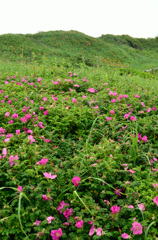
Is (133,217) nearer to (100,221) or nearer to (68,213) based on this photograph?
(100,221)

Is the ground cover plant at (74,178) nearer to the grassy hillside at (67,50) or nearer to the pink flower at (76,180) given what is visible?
the pink flower at (76,180)

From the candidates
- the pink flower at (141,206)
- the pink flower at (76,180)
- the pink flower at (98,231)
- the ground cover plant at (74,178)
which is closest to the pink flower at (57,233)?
the ground cover plant at (74,178)

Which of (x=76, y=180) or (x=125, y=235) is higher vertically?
(x=76, y=180)

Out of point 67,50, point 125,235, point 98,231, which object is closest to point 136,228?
point 125,235

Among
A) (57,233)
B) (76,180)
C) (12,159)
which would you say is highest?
(12,159)

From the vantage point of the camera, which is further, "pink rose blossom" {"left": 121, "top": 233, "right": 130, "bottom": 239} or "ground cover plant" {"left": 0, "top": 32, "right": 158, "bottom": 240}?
"ground cover plant" {"left": 0, "top": 32, "right": 158, "bottom": 240}

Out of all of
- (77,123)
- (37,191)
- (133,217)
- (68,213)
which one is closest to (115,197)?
(133,217)

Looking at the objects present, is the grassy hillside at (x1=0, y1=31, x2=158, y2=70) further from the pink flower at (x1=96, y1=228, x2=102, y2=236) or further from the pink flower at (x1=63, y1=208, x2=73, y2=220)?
the pink flower at (x1=96, y1=228, x2=102, y2=236)

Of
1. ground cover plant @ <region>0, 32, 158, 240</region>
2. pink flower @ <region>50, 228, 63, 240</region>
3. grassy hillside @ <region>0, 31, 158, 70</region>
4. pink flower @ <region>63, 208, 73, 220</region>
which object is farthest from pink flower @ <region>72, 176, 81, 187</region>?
grassy hillside @ <region>0, 31, 158, 70</region>

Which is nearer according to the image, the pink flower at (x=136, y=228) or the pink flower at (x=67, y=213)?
the pink flower at (x=136, y=228)

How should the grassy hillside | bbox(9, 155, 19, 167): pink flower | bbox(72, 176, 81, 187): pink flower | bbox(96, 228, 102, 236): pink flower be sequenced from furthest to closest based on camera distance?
the grassy hillside < bbox(9, 155, 19, 167): pink flower < bbox(72, 176, 81, 187): pink flower < bbox(96, 228, 102, 236): pink flower

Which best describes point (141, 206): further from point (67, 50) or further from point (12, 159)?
point (67, 50)

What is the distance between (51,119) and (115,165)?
4.10 ft

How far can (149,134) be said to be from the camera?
119 inches
